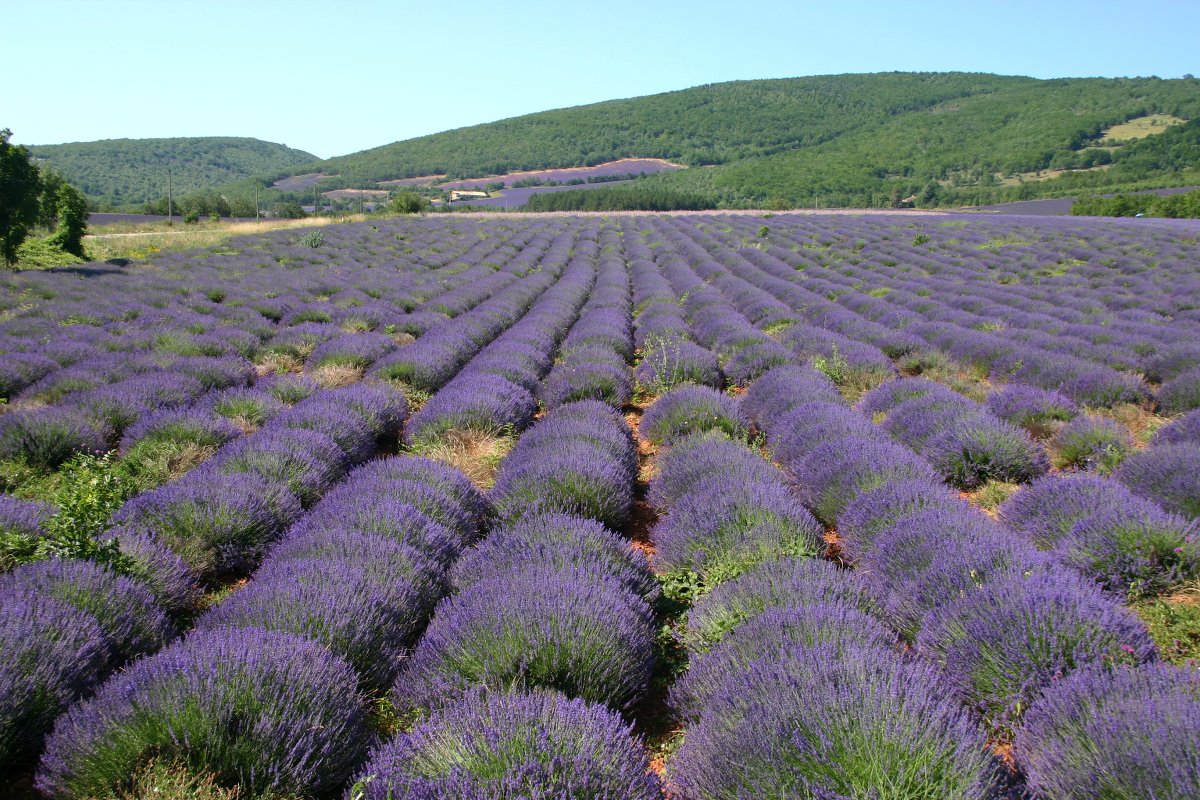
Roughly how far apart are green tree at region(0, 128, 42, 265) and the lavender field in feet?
37.2

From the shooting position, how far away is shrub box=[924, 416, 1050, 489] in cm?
489

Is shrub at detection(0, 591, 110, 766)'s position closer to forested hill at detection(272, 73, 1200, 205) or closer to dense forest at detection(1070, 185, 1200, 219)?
dense forest at detection(1070, 185, 1200, 219)

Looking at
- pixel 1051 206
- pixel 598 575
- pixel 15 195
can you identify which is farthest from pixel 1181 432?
pixel 1051 206

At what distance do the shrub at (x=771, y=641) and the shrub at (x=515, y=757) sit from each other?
437 millimetres

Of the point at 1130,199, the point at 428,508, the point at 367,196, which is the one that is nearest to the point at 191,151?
the point at 367,196

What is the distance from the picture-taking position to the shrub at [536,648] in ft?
7.76

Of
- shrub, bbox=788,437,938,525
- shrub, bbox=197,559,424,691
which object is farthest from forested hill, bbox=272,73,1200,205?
shrub, bbox=197,559,424,691

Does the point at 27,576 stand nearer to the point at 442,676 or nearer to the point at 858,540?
the point at 442,676

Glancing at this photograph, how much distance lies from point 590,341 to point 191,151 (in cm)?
14160

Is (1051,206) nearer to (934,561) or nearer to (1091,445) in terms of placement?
(1091,445)

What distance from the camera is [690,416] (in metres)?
5.73

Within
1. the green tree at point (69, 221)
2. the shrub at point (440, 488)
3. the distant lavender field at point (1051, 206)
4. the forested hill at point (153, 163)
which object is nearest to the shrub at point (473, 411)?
the shrub at point (440, 488)

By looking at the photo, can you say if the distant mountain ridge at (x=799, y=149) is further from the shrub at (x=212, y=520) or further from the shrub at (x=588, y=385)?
the shrub at (x=212, y=520)

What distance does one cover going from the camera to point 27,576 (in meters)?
2.77
